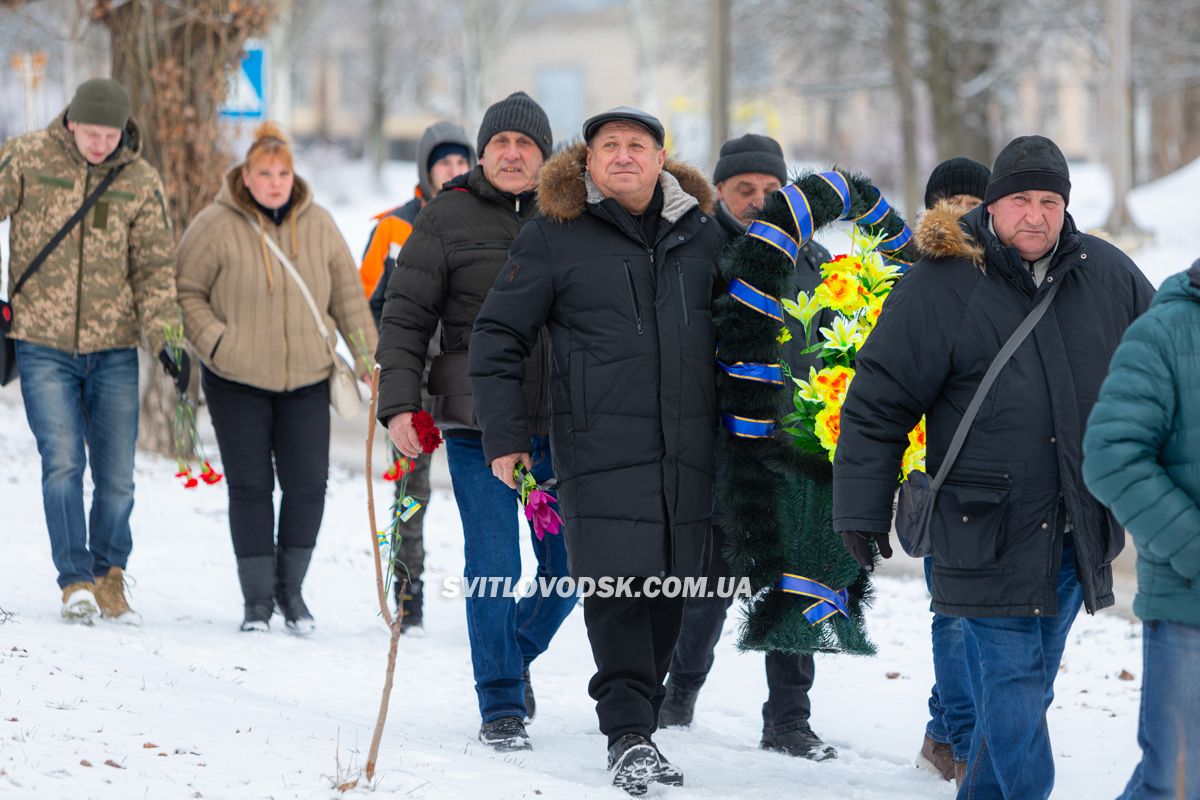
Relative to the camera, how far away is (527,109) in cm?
600

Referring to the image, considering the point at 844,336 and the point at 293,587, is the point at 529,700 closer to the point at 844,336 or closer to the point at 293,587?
the point at 293,587

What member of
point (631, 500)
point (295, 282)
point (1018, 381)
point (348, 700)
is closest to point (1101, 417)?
point (1018, 381)

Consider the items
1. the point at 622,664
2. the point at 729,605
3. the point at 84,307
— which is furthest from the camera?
the point at 84,307

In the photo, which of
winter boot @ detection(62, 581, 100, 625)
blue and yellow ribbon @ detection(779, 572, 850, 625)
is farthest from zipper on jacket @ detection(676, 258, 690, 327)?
winter boot @ detection(62, 581, 100, 625)

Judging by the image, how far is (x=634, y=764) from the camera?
197 inches

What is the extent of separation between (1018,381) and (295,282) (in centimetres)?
389

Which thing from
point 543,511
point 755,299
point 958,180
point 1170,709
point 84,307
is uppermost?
point 958,180

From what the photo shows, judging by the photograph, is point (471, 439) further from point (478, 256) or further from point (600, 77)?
point (600, 77)

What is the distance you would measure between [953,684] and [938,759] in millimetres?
364

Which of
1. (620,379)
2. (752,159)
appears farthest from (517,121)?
(620,379)

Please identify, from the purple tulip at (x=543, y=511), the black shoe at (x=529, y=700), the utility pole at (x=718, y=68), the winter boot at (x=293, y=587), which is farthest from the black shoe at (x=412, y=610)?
the utility pole at (x=718, y=68)

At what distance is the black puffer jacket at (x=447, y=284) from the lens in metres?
5.73

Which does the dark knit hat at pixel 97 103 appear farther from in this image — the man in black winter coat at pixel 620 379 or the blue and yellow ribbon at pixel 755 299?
the blue and yellow ribbon at pixel 755 299

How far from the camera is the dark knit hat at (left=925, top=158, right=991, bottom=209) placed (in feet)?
19.5
